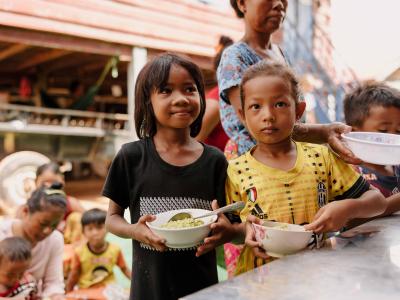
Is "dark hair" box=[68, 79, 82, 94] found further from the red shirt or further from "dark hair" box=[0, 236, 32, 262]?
the red shirt

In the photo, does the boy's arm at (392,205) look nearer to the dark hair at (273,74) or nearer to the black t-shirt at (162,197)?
the dark hair at (273,74)

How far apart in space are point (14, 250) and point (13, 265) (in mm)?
88

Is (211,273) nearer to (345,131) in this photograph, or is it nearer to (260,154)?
(260,154)

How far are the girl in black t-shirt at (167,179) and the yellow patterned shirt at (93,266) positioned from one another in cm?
223

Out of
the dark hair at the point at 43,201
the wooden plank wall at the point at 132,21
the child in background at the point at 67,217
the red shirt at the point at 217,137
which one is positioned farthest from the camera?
the wooden plank wall at the point at 132,21

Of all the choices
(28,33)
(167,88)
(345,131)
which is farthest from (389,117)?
(28,33)

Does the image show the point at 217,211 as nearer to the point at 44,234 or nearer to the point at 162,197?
the point at 162,197

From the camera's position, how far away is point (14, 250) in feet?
8.13

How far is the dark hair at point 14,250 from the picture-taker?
2465 millimetres

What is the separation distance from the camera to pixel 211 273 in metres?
1.46

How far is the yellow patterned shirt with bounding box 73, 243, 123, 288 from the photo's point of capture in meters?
3.53

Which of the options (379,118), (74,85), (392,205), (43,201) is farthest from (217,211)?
(74,85)

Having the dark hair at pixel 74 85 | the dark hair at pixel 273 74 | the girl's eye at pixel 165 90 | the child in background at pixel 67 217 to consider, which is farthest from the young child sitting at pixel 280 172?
the dark hair at pixel 74 85

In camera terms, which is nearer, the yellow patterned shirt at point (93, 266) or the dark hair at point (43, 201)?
the dark hair at point (43, 201)
